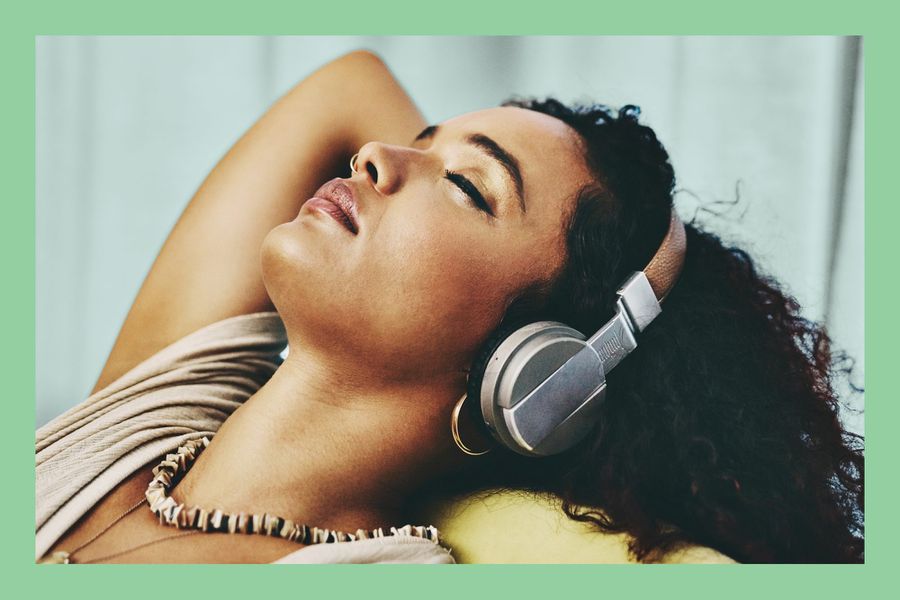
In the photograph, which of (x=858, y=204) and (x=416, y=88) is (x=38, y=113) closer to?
(x=416, y=88)

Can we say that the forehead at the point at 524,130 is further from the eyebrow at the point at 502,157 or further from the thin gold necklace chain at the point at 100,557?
the thin gold necklace chain at the point at 100,557

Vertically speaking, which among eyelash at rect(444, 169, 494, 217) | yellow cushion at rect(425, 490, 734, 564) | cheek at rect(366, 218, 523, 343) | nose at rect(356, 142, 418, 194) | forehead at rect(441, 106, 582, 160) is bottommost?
yellow cushion at rect(425, 490, 734, 564)

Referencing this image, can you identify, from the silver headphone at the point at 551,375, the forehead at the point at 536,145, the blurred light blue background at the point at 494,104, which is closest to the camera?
the silver headphone at the point at 551,375

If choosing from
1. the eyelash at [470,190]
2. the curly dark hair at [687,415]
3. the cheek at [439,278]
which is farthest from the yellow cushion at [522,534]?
the eyelash at [470,190]

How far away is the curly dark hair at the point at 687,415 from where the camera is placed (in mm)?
1116

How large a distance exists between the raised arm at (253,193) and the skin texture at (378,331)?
0.27 metres

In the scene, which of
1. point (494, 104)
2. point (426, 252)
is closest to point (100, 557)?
point (426, 252)

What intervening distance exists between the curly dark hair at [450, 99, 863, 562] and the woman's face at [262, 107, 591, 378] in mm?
42

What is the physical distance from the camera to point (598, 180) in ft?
3.85

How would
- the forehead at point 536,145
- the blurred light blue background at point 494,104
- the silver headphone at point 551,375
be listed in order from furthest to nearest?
the blurred light blue background at point 494,104 → the forehead at point 536,145 → the silver headphone at point 551,375

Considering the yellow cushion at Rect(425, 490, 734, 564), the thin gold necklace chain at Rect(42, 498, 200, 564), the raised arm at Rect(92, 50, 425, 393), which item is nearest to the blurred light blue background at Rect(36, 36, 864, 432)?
the raised arm at Rect(92, 50, 425, 393)

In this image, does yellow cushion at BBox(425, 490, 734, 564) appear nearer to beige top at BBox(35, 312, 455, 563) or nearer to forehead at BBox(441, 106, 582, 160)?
beige top at BBox(35, 312, 455, 563)

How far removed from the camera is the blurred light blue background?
4.30 ft

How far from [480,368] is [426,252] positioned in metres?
0.16
